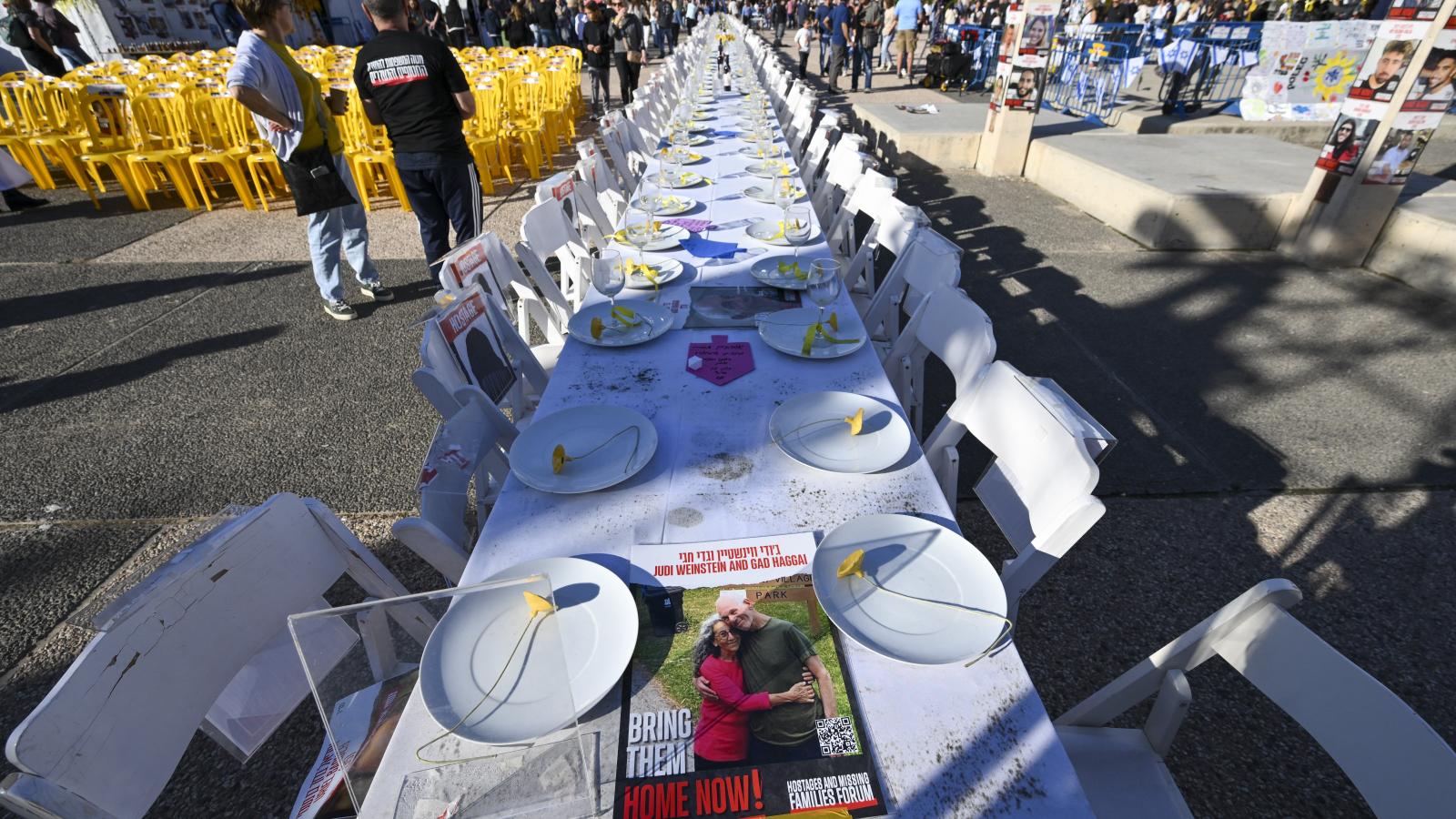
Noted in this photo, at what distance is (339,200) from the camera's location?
3.83m

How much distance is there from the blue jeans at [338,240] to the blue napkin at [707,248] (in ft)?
8.05

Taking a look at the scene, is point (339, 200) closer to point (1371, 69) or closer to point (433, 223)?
point (433, 223)

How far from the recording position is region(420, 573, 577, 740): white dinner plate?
103 cm

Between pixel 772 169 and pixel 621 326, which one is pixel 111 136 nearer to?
pixel 772 169

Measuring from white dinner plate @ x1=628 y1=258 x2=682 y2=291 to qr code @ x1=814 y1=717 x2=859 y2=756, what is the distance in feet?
6.39

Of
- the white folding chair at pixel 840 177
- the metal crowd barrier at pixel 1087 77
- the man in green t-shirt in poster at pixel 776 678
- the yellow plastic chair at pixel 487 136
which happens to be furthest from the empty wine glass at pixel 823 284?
the metal crowd barrier at pixel 1087 77

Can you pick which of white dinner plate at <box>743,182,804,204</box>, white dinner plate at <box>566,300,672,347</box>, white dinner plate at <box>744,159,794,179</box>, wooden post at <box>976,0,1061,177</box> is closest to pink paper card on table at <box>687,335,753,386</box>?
white dinner plate at <box>566,300,672,347</box>

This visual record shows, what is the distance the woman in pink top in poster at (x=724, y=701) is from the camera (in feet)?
3.33

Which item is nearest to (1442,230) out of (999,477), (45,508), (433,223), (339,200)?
(999,477)

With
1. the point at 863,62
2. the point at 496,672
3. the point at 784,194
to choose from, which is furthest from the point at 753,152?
the point at 863,62

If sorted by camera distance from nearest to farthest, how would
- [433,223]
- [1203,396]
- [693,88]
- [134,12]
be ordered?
[1203,396]
[433,223]
[693,88]
[134,12]

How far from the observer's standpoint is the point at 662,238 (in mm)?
3094

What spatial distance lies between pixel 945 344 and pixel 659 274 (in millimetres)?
1263

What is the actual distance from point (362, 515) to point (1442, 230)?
7.32 metres
